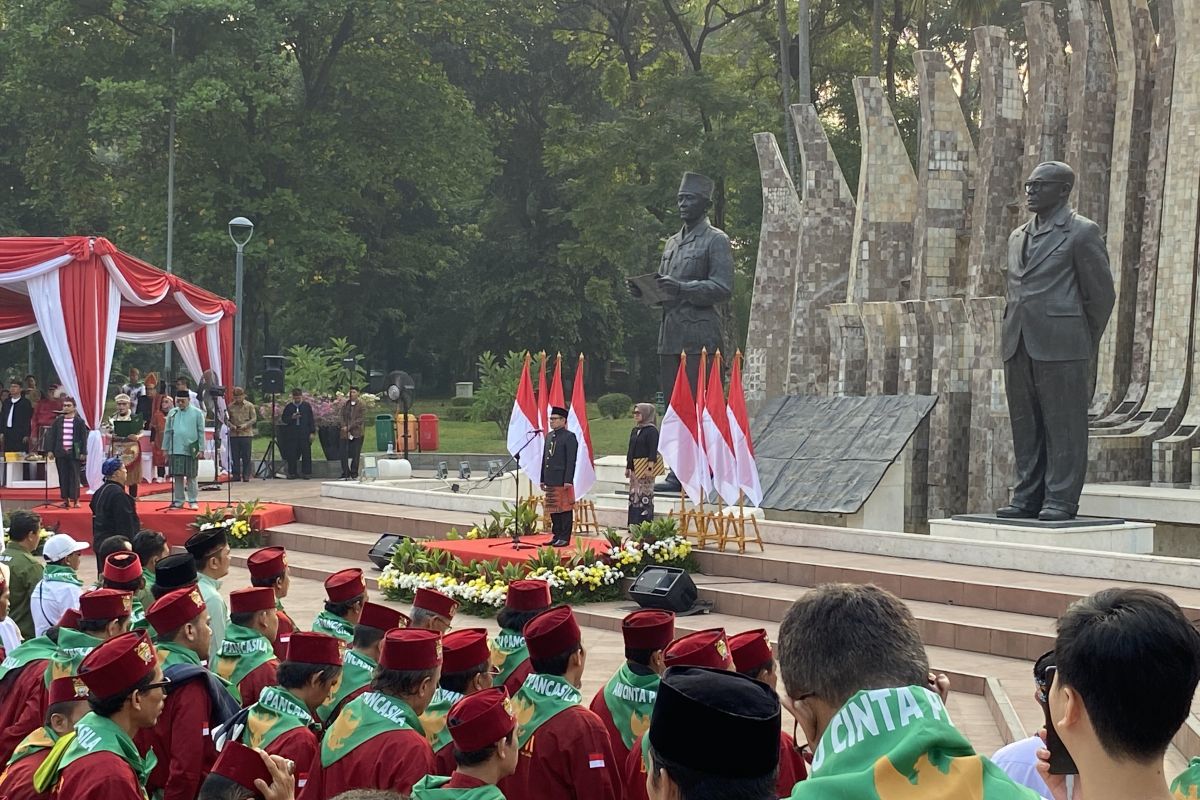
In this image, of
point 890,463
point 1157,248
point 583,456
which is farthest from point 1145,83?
point 583,456

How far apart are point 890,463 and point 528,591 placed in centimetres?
974

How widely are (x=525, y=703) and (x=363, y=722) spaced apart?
529 mm

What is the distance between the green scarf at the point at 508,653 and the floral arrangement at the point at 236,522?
11.0 metres

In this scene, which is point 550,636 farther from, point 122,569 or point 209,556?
point 122,569

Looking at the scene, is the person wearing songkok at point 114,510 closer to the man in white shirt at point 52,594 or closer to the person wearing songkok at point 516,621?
the man in white shirt at point 52,594

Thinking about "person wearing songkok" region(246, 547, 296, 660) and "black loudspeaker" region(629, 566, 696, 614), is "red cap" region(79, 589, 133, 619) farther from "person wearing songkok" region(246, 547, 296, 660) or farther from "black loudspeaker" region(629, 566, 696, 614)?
"black loudspeaker" region(629, 566, 696, 614)

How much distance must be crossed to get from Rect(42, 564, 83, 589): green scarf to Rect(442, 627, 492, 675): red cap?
3602 millimetres

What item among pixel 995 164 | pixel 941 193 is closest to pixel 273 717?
pixel 995 164

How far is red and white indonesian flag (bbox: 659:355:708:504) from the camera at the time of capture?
13.3 metres

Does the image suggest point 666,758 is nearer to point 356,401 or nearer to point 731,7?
point 356,401

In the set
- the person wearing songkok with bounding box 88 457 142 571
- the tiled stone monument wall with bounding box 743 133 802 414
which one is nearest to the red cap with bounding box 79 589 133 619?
the person wearing songkok with bounding box 88 457 142 571

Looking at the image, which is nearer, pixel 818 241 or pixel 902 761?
pixel 902 761

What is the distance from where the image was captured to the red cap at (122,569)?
22.8 ft

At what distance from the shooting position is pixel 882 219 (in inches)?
717
